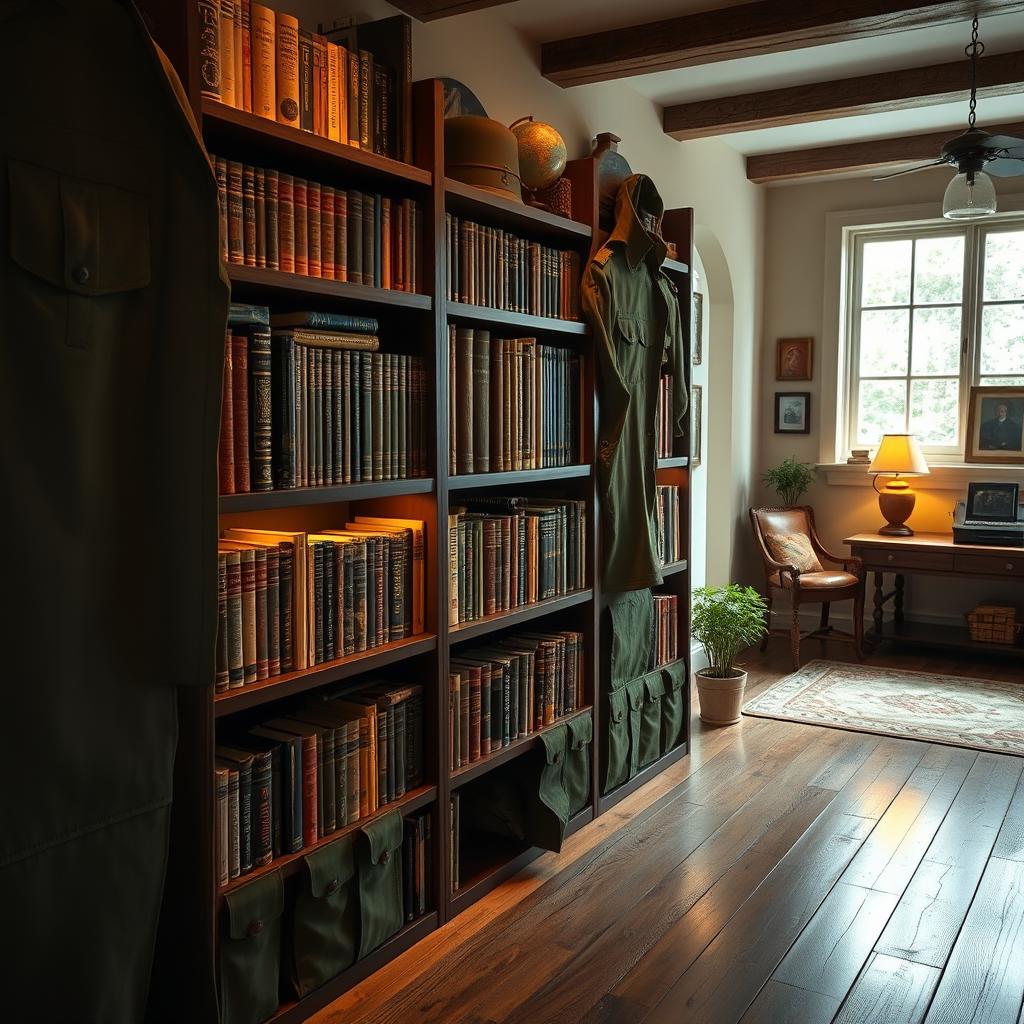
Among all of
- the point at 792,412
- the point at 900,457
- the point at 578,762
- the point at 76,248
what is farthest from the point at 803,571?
the point at 76,248

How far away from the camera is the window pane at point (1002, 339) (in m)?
5.63

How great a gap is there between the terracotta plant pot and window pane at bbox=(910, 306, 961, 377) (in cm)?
256

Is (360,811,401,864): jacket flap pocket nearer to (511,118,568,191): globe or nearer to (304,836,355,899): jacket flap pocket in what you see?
(304,836,355,899): jacket flap pocket

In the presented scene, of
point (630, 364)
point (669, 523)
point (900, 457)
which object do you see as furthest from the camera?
point (900, 457)

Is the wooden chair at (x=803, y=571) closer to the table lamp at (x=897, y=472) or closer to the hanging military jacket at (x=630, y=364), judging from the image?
the table lamp at (x=897, y=472)

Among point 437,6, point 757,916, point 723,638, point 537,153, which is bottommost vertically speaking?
point 757,916

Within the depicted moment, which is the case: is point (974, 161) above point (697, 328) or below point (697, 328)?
above

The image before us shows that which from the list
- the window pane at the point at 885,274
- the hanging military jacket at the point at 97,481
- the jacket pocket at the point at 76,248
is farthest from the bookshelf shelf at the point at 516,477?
the window pane at the point at 885,274

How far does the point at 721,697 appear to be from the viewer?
4316 millimetres

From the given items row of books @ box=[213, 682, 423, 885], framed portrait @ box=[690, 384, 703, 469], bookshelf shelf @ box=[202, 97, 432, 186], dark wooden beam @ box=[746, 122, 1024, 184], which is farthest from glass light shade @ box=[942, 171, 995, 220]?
row of books @ box=[213, 682, 423, 885]

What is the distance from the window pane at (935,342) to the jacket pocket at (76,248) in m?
5.18

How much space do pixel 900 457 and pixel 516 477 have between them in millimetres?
3380

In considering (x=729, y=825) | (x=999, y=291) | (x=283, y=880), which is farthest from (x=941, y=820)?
(x=999, y=291)

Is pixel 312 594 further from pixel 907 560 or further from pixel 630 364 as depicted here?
pixel 907 560
